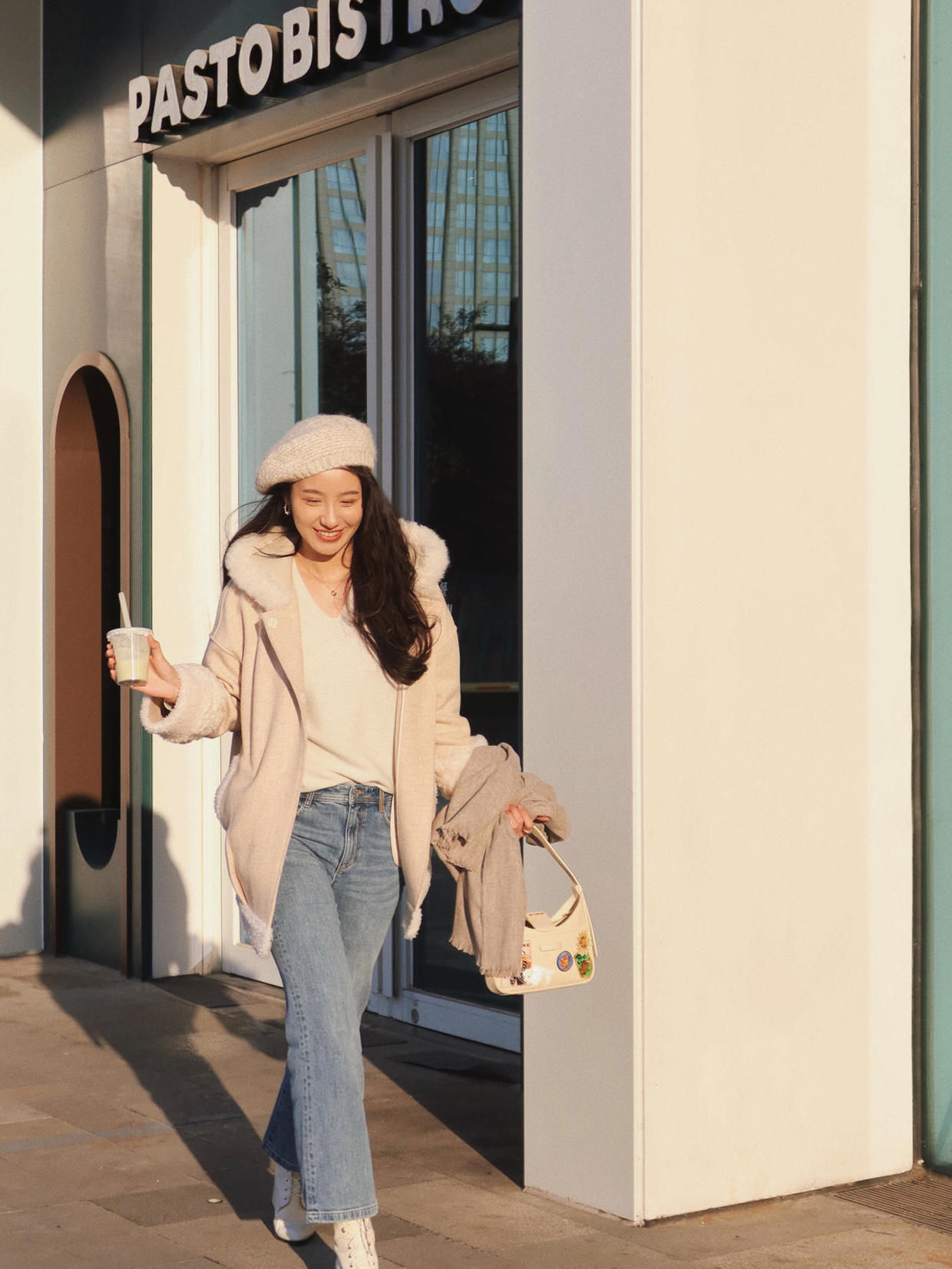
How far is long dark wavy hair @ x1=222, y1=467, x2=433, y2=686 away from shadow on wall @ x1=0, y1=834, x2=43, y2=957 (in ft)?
15.9

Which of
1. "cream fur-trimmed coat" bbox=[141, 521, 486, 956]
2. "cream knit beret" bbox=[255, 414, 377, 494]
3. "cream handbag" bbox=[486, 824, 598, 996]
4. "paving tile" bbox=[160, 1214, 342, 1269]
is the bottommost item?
"paving tile" bbox=[160, 1214, 342, 1269]

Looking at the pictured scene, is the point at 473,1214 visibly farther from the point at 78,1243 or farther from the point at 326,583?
the point at 326,583

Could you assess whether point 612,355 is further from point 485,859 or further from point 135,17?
point 135,17

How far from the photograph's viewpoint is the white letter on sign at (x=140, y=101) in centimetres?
756

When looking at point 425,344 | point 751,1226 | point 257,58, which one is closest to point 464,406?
point 425,344

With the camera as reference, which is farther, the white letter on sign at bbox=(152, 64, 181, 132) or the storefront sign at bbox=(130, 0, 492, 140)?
the white letter on sign at bbox=(152, 64, 181, 132)

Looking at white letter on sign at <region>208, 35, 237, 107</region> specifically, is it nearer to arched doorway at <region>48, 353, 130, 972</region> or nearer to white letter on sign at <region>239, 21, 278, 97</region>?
white letter on sign at <region>239, 21, 278, 97</region>

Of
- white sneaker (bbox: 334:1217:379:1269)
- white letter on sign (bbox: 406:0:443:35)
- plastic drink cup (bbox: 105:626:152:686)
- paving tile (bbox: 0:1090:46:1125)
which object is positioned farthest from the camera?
white letter on sign (bbox: 406:0:443:35)

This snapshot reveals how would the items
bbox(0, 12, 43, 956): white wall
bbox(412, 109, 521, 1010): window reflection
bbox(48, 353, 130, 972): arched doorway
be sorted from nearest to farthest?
bbox(412, 109, 521, 1010): window reflection < bbox(48, 353, 130, 972): arched doorway < bbox(0, 12, 43, 956): white wall

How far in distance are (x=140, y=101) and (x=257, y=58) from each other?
916mm

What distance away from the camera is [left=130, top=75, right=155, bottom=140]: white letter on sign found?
7.56m

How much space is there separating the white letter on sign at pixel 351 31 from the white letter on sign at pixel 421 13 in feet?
0.80

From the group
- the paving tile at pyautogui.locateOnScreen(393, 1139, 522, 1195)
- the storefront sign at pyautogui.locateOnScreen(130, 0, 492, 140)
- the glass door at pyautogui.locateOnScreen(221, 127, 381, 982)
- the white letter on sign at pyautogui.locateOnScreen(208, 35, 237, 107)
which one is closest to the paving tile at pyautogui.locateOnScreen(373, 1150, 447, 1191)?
the paving tile at pyautogui.locateOnScreen(393, 1139, 522, 1195)

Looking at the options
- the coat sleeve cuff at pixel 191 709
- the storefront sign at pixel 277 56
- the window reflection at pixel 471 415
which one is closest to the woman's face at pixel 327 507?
the coat sleeve cuff at pixel 191 709
